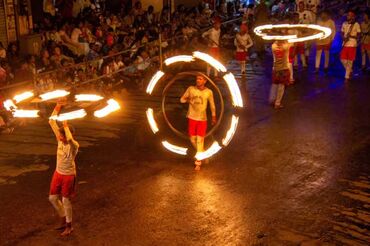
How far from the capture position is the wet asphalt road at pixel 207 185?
8.48 meters

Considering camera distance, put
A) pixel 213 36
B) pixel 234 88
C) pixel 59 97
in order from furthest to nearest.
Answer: pixel 213 36
pixel 234 88
pixel 59 97

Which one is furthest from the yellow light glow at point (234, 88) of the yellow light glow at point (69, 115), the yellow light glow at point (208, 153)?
the yellow light glow at point (69, 115)

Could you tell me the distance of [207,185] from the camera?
10273 millimetres

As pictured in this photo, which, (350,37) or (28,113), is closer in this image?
(28,113)

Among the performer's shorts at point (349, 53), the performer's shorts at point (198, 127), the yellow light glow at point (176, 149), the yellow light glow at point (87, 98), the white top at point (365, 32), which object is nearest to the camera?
the yellow light glow at point (87, 98)

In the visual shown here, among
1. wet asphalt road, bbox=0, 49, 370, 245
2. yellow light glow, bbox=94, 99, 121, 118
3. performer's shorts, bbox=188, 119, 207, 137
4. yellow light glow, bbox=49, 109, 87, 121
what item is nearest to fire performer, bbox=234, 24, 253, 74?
wet asphalt road, bbox=0, 49, 370, 245

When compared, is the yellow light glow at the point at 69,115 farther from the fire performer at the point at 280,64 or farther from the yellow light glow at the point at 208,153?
the fire performer at the point at 280,64

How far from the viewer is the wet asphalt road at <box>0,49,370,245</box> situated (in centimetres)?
848

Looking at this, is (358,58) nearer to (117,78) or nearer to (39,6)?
(117,78)

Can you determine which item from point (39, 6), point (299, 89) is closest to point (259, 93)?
point (299, 89)

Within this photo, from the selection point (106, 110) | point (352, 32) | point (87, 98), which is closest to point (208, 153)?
point (106, 110)

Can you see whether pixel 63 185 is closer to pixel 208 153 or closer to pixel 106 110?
pixel 106 110

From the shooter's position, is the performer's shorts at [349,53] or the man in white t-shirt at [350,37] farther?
the performer's shorts at [349,53]

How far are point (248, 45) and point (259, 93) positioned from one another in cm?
194
